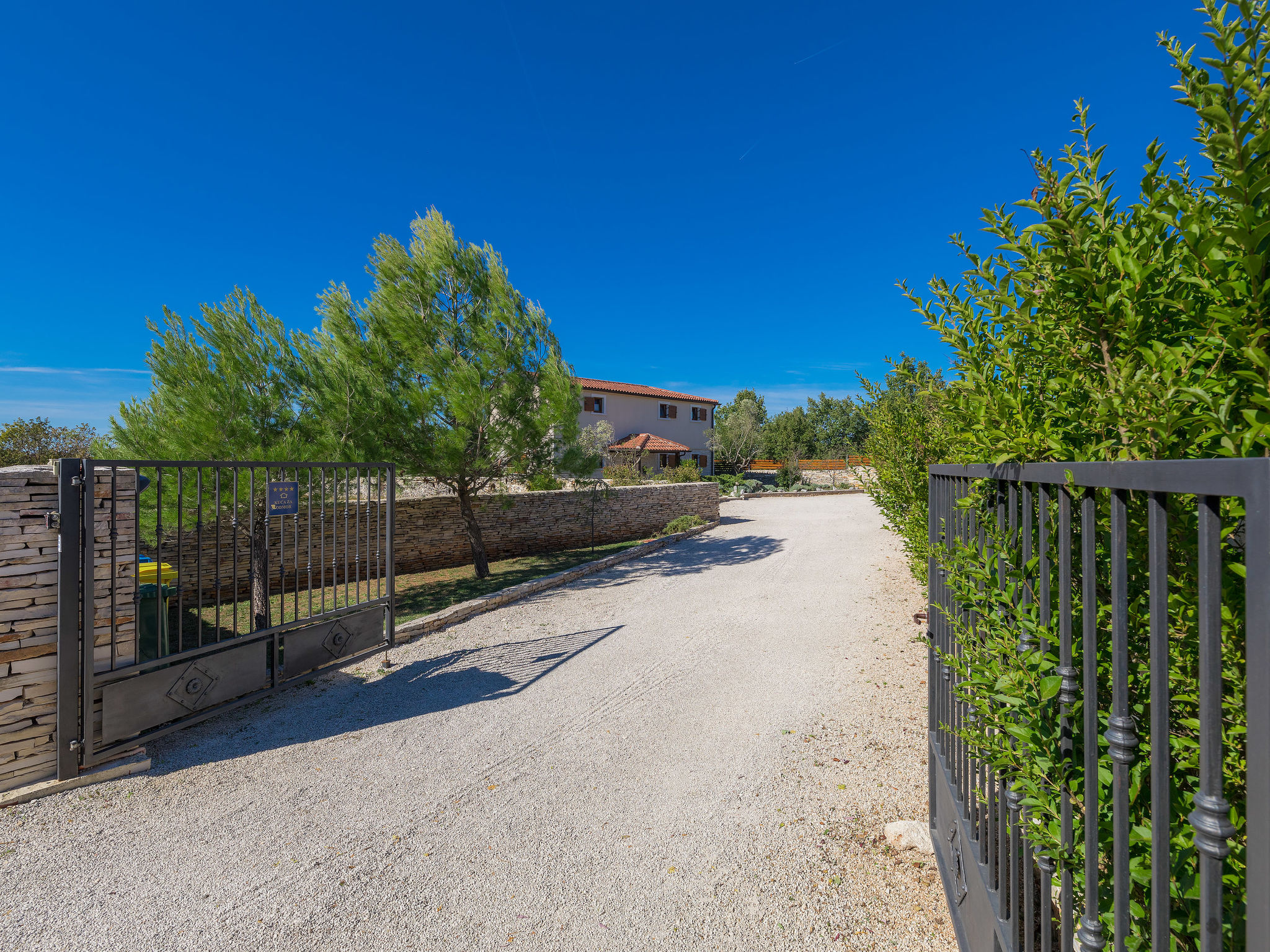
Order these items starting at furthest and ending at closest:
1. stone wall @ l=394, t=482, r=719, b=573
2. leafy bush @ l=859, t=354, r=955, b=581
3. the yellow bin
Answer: stone wall @ l=394, t=482, r=719, b=573 < the yellow bin < leafy bush @ l=859, t=354, r=955, b=581

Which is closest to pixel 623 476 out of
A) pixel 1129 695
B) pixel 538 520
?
pixel 538 520

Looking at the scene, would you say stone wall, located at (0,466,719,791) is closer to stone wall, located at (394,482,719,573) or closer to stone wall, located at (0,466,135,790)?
stone wall, located at (0,466,135,790)

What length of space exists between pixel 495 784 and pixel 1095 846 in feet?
10.9

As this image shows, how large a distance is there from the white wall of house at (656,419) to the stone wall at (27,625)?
80.9 ft

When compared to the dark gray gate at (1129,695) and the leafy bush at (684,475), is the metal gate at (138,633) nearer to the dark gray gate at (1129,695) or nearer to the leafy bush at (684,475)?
the dark gray gate at (1129,695)

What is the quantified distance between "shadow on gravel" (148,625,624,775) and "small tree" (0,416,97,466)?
19.1 m

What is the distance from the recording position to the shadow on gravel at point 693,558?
10.5m

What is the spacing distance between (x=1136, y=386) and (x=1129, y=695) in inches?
25.1

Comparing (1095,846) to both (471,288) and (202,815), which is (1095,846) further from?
(471,288)

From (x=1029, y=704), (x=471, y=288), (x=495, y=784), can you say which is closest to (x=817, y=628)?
(x=495, y=784)

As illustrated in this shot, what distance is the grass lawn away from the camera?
897cm

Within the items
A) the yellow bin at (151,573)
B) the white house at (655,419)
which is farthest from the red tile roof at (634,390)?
the yellow bin at (151,573)

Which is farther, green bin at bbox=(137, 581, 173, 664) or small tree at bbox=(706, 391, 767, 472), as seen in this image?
small tree at bbox=(706, 391, 767, 472)

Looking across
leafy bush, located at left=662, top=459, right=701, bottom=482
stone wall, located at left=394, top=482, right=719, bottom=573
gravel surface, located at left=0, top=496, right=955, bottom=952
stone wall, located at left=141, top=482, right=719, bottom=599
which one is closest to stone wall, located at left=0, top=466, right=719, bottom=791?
gravel surface, located at left=0, top=496, right=955, bottom=952
